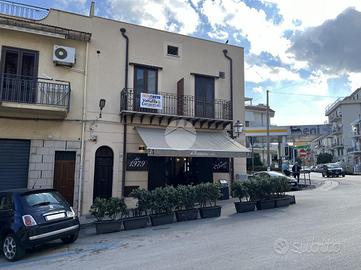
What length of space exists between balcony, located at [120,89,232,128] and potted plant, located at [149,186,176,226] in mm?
4782

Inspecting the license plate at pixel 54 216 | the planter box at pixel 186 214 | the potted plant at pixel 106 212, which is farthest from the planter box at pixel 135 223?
the license plate at pixel 54 216

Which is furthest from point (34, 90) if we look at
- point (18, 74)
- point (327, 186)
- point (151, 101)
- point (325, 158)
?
point (325, 158)

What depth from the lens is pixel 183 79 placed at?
16.6 m

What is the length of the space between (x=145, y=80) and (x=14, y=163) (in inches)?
284

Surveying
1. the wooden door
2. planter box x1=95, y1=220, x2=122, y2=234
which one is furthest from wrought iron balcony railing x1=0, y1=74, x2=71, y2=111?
planter box x1=95, y1=220, x2=122, y2=234

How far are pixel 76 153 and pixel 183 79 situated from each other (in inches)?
260

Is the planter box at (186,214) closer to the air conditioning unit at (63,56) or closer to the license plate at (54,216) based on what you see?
the license plate at (54,216)

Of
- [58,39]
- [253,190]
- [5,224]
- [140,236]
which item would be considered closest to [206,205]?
[253,190]

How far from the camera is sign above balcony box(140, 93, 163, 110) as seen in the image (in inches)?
597

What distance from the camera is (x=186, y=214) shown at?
39.3ft

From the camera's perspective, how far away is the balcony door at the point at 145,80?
52.3 ft

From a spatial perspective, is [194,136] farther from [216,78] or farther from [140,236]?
[140,236]

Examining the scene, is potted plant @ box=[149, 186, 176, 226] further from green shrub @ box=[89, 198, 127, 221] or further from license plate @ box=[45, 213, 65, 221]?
license plate @ box=[45, 213, 65, 221]

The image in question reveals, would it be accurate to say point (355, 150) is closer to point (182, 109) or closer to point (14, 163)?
point (182, 109)
